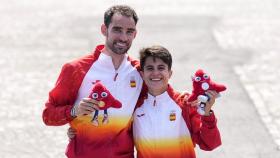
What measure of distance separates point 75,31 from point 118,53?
9.51m

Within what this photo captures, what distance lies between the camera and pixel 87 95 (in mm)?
5852

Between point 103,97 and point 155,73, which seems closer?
point 103,97

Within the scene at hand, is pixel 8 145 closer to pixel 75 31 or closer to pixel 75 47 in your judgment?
pixel 75 47

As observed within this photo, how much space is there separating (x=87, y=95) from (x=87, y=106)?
16.7 inches

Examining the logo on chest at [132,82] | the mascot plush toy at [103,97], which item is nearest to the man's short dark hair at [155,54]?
the logo on chest at [132,82]

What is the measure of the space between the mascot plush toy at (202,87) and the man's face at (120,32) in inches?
27.8

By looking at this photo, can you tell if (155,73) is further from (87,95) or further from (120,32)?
(87,95)

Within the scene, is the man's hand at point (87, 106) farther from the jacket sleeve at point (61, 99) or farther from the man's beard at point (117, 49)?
the man's beard at point (117, 49)

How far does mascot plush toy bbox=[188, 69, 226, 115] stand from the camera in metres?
5.55

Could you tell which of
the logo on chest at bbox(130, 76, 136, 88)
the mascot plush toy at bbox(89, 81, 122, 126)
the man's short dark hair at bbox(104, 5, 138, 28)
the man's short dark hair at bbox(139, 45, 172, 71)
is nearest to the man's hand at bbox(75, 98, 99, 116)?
the mascot plush toy at bbox(89, 81, 122, 126)

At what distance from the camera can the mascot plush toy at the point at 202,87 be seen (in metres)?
5.55

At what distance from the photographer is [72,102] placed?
5.91 metres

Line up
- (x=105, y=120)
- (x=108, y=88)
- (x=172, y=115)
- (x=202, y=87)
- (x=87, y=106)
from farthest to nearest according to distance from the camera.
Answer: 1. (x=172, y=115)
2. (x=108, y=88)
3. (x=105, y=120)
4. (x=202, y=87)
5. (x=87, y=106)

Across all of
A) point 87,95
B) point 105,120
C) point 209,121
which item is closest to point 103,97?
point 105,120
